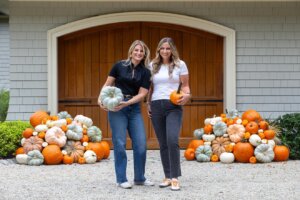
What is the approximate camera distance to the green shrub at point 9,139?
9.11 m

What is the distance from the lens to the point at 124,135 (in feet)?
21.8

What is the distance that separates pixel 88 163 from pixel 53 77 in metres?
2.12

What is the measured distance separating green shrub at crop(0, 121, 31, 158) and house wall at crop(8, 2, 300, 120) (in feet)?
3.82

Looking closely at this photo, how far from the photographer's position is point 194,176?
7.73 metres

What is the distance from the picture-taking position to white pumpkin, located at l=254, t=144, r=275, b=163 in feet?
29.4

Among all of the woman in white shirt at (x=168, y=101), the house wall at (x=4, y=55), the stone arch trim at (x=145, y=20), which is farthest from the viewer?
the house wall at (x=4, y=55)

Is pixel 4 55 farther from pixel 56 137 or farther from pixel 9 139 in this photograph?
pixel 56 137

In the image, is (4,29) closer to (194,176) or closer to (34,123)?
(34,123)

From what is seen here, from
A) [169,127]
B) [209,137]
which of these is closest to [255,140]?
[209,137]

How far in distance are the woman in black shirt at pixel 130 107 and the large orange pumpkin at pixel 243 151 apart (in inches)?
106

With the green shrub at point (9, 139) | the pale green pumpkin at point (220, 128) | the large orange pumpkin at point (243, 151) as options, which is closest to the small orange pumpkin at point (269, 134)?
the large orange pumpkin at point (243, 151)

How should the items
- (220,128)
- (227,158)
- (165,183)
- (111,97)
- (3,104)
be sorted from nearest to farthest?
(111,97) < (165,183) < (227,158) < (220,128) < (3,104)

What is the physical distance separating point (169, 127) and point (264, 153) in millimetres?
3007

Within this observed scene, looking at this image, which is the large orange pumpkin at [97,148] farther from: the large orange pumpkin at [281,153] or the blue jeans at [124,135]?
the large orange pumpkin at [281,153]
